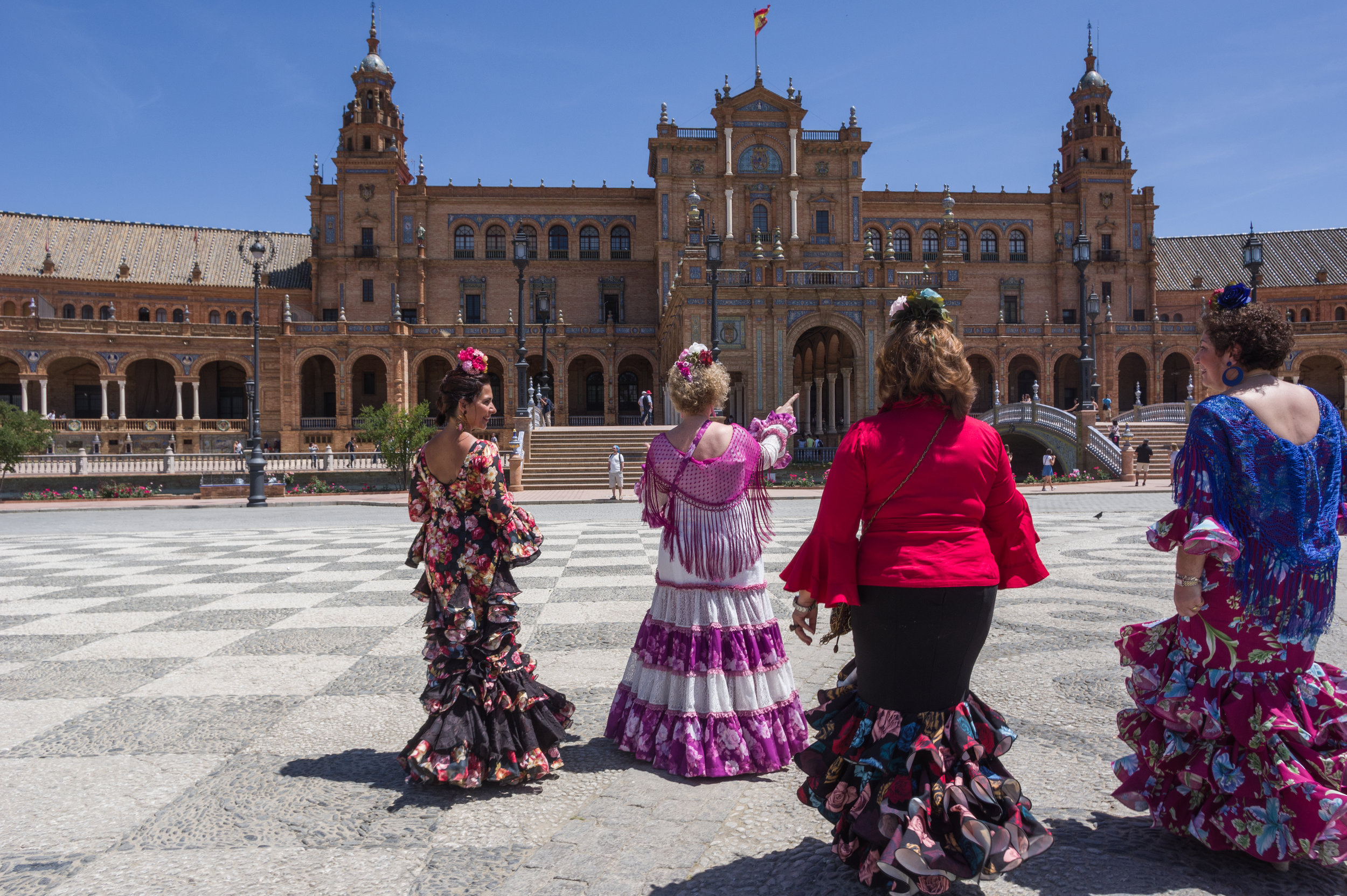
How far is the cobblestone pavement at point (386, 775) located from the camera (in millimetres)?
2938

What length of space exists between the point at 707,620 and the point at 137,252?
61163mm

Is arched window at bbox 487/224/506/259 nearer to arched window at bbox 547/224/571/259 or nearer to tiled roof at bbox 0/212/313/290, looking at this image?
arched window at bbox 547/224/571/259

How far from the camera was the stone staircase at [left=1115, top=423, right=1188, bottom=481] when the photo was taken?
92.2 ft

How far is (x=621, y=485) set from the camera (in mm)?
21875

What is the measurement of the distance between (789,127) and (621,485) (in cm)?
3214

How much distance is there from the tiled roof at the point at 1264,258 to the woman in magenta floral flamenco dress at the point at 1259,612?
60967 mm

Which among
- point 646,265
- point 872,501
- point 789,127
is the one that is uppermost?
point 789,127

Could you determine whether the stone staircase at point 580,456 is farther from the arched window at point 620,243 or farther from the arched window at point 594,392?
the arched window at point 620,243

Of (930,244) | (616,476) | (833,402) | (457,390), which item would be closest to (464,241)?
(833,402)

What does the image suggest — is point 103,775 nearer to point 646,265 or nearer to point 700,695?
point 700,695

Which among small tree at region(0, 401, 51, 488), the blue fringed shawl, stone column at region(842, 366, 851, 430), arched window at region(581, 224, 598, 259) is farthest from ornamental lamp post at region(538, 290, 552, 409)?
the blue fringed shawl

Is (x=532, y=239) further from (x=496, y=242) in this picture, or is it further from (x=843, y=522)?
(x=843, y=522)

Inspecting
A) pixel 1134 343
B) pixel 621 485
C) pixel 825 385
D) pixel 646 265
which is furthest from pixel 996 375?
pixel 621 485

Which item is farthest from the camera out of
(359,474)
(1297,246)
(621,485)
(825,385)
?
(1297,246)
